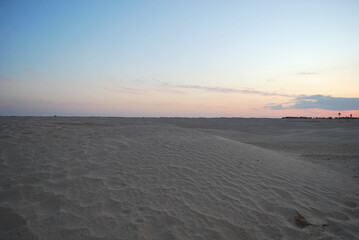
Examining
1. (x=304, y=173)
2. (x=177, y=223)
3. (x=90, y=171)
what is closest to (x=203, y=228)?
(x=177, y=223)

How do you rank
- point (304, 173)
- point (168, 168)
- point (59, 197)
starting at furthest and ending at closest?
point (304, 173)
point (168, 168)
point (59, 197)

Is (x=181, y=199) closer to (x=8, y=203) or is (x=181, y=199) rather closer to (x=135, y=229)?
(x=135, y=229)

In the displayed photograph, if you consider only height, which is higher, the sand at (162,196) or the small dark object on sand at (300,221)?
the sand at (162,196)

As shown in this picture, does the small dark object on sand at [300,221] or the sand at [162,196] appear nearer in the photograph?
the sand at [162,196]

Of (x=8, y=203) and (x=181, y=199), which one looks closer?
(x=8, y=203)

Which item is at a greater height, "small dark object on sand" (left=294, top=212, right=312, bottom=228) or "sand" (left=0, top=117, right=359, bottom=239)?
"sand" (left=0, top=117, right=359, bottom=239)

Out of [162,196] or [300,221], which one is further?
[162,196]

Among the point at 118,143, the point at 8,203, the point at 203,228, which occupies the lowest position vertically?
the point at 203,228

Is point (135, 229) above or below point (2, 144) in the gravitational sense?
below

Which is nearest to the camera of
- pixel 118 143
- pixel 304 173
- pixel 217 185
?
pixel 217 185

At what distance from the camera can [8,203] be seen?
355cm

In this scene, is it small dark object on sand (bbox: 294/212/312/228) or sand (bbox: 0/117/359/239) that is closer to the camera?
sand (bbox: 0/117/359/239)

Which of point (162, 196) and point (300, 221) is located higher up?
point (162, 196)

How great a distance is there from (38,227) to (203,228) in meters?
2.73
